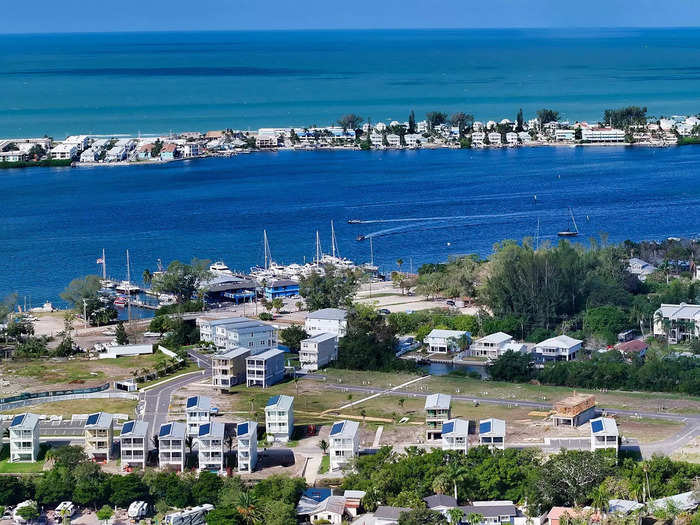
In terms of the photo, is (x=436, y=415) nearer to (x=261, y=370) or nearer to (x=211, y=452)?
(x=211, y=452)

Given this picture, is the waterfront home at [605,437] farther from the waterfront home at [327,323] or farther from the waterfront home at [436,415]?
the waterfront home at [327,323]

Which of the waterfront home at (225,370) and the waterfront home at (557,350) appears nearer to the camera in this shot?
the waterfront home at (225,370)

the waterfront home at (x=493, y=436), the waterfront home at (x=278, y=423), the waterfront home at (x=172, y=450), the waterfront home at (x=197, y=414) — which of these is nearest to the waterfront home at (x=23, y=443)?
the waterfront home at (x=172, y=450)

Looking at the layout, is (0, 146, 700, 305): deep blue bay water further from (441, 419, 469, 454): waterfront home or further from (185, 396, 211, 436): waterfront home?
(441, 419, 469, 454): waterfront home

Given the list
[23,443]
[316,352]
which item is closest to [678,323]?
[316,352]

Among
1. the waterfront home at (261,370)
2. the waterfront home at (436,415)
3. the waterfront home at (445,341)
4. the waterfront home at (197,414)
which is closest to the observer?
the waterfront home at (436,415)

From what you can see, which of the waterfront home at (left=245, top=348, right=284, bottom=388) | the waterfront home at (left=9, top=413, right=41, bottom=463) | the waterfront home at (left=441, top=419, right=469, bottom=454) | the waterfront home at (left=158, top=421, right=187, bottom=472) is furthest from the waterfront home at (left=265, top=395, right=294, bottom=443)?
the waterfront home at (left=9, top=413, right=41, bottom=463)

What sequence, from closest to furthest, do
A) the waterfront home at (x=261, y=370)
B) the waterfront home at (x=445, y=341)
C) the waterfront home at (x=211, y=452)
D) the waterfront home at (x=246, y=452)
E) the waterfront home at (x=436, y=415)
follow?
the waterfront home at (x=246, y=452) < the waterfront home at (x=211, y=452) < the waterfront home at (x=436, y=415) < the waterfront home at (x=261, y=370) < the waterfront home at (x=445, y=341)

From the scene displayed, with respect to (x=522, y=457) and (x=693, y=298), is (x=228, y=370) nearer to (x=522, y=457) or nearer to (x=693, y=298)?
(x=522, y=457)
